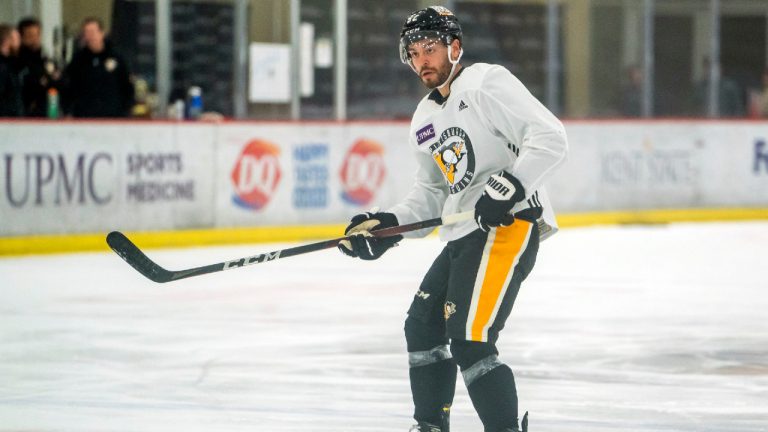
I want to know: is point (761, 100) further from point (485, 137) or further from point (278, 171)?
point (485, 137)

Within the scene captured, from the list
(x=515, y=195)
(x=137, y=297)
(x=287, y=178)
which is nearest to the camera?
(x=515, y=195)

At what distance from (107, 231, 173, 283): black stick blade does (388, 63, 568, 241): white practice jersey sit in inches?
33.3

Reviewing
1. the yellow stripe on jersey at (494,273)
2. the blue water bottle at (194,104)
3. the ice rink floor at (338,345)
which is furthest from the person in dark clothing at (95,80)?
the yellow stripe on jersey at (494,273)

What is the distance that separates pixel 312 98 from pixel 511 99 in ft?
29.4

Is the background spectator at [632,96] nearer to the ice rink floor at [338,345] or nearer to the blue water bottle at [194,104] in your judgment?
the ice rink floor at [338,345]

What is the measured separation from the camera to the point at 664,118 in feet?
44.8

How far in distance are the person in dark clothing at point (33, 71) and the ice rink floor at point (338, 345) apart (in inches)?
44.7

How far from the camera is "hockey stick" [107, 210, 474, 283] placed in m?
3.95

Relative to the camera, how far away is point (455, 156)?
3885mm

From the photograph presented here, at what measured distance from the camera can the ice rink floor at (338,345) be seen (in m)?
4.77

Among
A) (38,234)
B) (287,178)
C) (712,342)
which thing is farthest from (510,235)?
(287,178)

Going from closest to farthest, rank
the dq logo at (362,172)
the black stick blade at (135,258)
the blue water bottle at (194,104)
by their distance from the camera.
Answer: the black stick blade at (135,258), the blue water bottle at (194,104), the dq logo at (362,172)

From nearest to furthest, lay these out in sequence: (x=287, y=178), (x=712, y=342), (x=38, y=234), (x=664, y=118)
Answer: (x=712, y=342) → (x=38, y=234) → (x=287, y=178) → (x=664, y=118)

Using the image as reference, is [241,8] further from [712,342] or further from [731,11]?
[712,342]
